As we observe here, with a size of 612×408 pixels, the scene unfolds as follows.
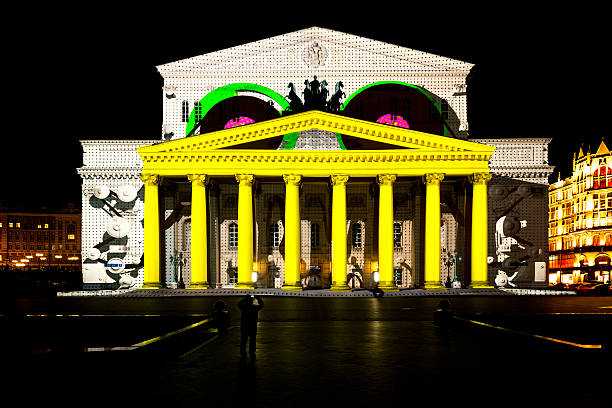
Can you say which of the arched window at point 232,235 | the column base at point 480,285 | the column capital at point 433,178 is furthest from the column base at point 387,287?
the arched window at point 232,235

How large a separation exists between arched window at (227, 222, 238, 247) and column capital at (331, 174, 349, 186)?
13.1m

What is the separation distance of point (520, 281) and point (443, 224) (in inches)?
332

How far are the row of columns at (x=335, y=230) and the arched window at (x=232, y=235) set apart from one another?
852cm

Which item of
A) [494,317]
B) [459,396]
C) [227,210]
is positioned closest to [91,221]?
[227,210]

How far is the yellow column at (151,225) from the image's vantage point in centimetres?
5678

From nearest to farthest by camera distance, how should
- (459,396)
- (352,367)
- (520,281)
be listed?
(459,396) < (352,367) < (520,281)

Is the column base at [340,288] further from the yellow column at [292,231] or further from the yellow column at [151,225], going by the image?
the yellow column at [151,225]

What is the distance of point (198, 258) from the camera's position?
56875 millimetres

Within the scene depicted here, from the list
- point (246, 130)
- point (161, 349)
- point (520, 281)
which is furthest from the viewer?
point (520, 281)

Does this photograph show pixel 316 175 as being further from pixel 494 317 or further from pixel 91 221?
pixel 494 317

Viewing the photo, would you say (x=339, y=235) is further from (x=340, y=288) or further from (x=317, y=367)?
(x=317, y=367)

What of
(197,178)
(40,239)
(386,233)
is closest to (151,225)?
(197,178)

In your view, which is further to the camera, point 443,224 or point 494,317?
point 443,224

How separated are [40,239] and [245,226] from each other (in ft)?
391
